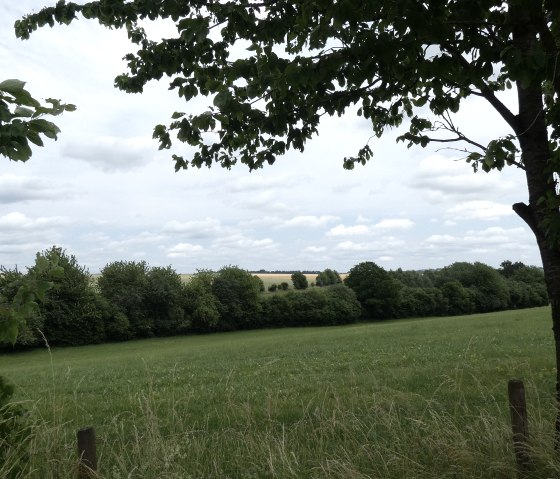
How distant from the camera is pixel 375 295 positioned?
7969 cm

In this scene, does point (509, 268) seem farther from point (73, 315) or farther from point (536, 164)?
point (536, 164)

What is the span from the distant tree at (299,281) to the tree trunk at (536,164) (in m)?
85.2

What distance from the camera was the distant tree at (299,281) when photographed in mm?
90938

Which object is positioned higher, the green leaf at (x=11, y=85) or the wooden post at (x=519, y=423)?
the green leaf at (x=11, y=85)

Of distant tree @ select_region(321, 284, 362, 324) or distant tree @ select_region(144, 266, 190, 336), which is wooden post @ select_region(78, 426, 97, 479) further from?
distant tree @ select_region(321, 284, 362, 324)

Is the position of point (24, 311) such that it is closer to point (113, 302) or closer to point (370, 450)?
point (370, 450)

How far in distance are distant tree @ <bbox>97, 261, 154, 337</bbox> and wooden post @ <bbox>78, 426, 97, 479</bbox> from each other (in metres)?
59.8

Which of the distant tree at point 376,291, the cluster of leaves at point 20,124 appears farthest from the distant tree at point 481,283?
the cluster of leaves at point 20,124

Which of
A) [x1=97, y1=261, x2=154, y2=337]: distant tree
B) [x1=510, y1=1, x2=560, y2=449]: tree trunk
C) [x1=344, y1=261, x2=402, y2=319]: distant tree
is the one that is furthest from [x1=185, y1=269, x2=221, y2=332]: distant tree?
[x1=510, y1=1, x2=560, y2=449]: tree trunk

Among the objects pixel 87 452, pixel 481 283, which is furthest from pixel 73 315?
pixel 481 283

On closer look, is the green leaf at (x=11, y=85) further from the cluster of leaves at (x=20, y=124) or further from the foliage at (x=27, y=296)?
the foliage at (x=27, y=296)

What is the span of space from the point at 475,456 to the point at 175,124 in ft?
13.5

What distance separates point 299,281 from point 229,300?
71.1 feet

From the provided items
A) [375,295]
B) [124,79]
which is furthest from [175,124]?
[375,295]
